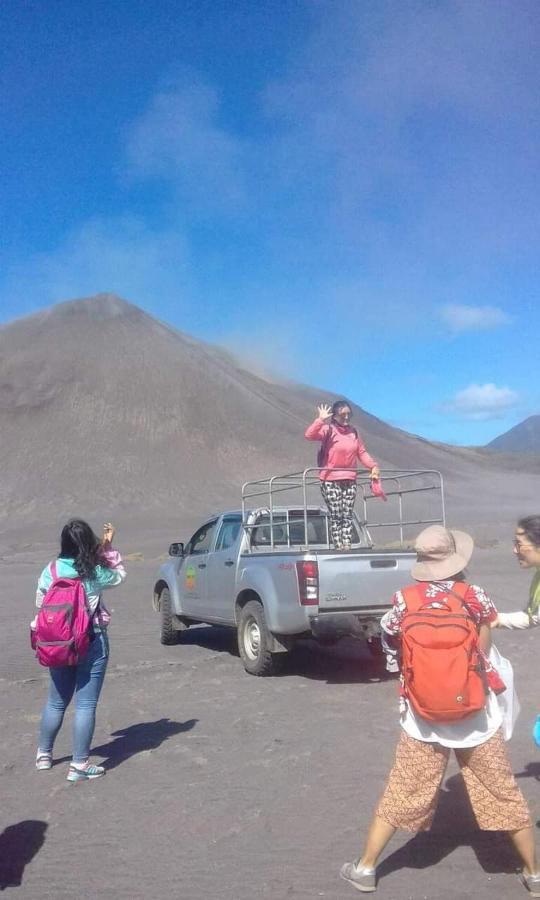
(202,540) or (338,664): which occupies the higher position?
(202,540)

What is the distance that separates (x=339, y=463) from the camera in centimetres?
1004

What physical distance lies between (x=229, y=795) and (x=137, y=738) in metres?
1.81

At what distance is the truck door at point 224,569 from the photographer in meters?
10.6

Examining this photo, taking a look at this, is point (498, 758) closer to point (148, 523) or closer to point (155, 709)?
point (155, 709)

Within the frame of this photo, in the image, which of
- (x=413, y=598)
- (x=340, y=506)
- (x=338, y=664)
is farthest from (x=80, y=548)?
(x=338, y=664)

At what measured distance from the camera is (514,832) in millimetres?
4062

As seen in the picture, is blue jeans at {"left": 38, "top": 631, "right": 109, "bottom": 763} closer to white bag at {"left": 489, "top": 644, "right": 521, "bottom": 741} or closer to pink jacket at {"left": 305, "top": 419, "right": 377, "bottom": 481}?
white bag at {"left": 489, "top": 644, "right": 521, "bottom": 741}

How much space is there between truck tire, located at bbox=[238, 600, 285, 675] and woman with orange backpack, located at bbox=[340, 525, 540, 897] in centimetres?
515

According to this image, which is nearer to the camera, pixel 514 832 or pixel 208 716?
pixel 514 832

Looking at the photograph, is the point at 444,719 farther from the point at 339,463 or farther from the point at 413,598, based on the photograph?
the point at 339,463

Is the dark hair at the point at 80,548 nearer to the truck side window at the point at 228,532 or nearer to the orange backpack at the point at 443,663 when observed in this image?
the orange backpack at the point at 443,663

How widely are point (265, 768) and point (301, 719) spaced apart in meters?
1.43

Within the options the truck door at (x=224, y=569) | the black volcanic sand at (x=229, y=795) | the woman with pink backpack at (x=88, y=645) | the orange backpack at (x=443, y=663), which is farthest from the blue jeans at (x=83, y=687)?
the truck door at (x=224, y=569)

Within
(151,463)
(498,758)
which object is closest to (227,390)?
(151,463)
